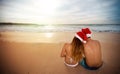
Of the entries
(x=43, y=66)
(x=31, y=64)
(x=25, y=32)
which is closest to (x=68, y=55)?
(x=43, y=66)

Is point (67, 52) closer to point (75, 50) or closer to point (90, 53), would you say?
point (75, 50)

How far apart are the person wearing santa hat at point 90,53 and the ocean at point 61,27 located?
197 millimetres

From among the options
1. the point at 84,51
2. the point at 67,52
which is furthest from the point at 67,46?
the point at 84,51

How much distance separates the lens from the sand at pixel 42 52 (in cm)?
169

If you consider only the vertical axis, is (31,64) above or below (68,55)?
below

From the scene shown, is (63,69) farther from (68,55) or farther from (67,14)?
(67,14)

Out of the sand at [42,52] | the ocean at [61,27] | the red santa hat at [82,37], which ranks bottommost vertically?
the sand at [42,52]

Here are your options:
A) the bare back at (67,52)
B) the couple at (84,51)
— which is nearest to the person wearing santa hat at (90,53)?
the couple at (84,51)

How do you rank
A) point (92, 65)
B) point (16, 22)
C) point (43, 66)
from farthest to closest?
point (16, 22)
point (43, 66)
point (92, 65)

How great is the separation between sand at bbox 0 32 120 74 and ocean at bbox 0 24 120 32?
1.7 inches

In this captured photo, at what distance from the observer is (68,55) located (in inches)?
62.6

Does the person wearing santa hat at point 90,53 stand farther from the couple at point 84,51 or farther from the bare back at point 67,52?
the bare back at point 67,52

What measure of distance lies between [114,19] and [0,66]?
51.7 inches

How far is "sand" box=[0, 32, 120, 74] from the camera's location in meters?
1.69
